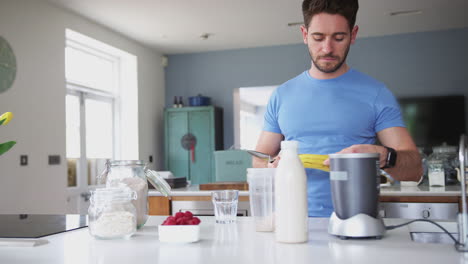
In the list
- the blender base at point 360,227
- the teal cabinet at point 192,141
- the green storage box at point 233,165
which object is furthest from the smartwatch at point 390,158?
the teal cabinet at point 192,141

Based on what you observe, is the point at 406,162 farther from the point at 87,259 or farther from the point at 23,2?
the point at 23,2

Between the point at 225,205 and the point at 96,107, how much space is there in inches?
198

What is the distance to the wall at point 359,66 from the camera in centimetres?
643

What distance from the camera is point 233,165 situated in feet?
11.8

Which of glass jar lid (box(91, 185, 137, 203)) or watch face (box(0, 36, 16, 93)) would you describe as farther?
watch face (box(0, 36, 16, 93))

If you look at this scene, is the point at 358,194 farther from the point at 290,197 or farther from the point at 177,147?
the point at 177,147

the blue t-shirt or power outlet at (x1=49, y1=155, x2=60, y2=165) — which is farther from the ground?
the blue t-shirt

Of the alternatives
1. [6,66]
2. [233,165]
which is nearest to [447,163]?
[233,165]

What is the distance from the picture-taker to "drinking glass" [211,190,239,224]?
1.42m

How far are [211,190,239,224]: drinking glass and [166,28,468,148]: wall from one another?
18.5 ft

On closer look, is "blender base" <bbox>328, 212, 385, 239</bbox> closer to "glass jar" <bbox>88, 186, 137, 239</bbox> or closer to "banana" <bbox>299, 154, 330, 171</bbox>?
"banana" <bbox>299, 154, 330, 171</bbox>

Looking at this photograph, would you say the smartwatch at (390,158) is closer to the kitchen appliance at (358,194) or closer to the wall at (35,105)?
the kitchen appliance at (358,194)

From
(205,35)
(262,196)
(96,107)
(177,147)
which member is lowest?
(262,196)

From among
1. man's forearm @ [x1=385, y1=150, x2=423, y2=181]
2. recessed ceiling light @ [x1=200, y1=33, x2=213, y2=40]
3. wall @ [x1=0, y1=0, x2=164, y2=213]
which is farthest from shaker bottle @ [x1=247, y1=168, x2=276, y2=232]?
recessed ceiling light @ [x1=200, y1=33, x2=213, y2=40]
